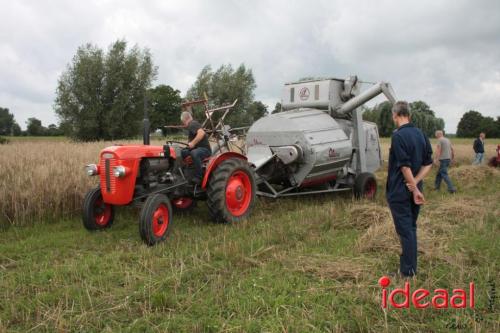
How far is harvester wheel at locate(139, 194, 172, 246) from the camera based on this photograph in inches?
193

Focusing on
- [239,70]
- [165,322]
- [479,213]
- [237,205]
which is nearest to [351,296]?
[165,322]

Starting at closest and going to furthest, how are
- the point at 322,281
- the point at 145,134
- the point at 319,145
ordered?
1. the point at 322,281
2. the point at 145,134
3. the point at 319,145

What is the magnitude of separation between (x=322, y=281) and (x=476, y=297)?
124 cm

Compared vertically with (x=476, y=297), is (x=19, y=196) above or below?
above

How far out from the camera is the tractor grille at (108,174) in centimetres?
528

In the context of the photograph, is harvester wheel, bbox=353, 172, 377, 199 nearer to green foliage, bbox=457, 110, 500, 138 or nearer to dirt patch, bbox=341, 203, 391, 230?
dirt patch, bbox=341, 203, 391, 230

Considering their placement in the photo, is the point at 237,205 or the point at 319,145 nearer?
the point at 237,205

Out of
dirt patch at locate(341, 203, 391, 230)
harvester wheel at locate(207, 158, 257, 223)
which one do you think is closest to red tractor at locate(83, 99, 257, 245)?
harvester wheel at locate(207, 158, 257, 223)

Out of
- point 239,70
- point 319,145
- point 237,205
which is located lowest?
point 237,205

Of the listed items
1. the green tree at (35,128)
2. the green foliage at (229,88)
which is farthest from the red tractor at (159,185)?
the green tree at (35,128)

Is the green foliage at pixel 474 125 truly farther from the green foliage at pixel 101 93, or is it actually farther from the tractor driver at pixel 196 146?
the tractor driver at pixel 196 146

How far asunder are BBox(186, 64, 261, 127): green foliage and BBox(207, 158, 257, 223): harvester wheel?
27.5m

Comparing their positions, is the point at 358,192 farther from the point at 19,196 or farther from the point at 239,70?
the point at 239,70

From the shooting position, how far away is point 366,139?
9242mm
